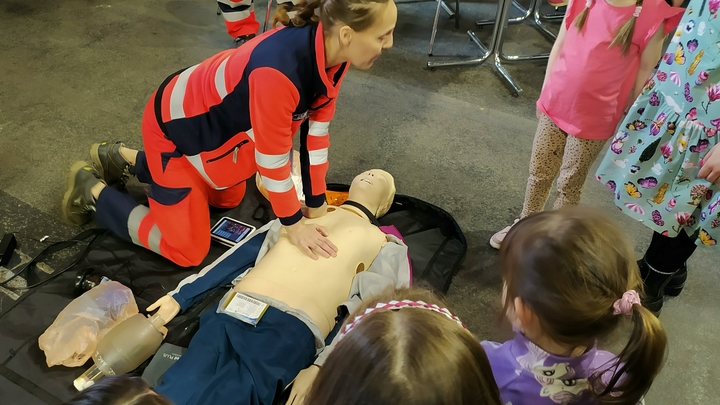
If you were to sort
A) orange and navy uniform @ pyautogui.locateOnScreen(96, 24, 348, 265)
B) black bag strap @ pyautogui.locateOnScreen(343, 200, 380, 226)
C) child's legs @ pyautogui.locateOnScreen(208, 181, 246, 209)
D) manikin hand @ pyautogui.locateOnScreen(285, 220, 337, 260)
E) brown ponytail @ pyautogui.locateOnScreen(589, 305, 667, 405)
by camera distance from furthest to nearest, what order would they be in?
child's legs @ pyautogui.locateOnScreen(208, 181, 246, 209), black bag strap @ pyautogui.locateOnScreen(343, 200, 380, 226), manikin hand @ pyautogui.locateOnScreen(285, 220, 337, 260), orange and navy uniform @ pyautogui.locateOnScreen(96, 24, 348, 265), brown ponytail @ pyautogui.locateOnScreen(589, 305, 667, 405)

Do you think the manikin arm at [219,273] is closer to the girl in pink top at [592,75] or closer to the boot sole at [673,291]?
the girl in pink top at [592,75]

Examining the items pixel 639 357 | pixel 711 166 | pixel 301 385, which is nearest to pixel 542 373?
pixel 639 357

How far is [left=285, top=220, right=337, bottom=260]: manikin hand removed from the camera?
1502 millimetres

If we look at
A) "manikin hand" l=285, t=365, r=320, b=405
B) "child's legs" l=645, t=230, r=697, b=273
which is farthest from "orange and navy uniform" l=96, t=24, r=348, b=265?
"child's legs" l=645, t=230, r=697, b=273

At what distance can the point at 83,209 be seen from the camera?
1.82 meters

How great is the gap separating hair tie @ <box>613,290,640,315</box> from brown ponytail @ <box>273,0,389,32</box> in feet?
2.57

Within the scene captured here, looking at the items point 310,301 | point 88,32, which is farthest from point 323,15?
point 88,32

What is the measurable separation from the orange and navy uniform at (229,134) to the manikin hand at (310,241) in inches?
1.2

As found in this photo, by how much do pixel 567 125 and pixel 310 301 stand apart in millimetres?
939

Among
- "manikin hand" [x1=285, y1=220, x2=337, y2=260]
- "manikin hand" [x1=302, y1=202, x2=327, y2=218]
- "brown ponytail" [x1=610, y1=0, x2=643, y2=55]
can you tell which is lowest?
"manikin hand" [x1=302, y1=202, x2=327, y2=218]

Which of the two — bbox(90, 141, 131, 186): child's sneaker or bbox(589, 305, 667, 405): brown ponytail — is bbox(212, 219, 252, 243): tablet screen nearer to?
bbox(90, 141, 131, 186): child's sneaker

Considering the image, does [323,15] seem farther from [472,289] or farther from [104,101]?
[104,101]

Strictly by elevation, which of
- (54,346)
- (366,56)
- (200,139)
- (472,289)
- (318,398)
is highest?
(366,56)

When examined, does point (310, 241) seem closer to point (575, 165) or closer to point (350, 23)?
point (350, 23)
